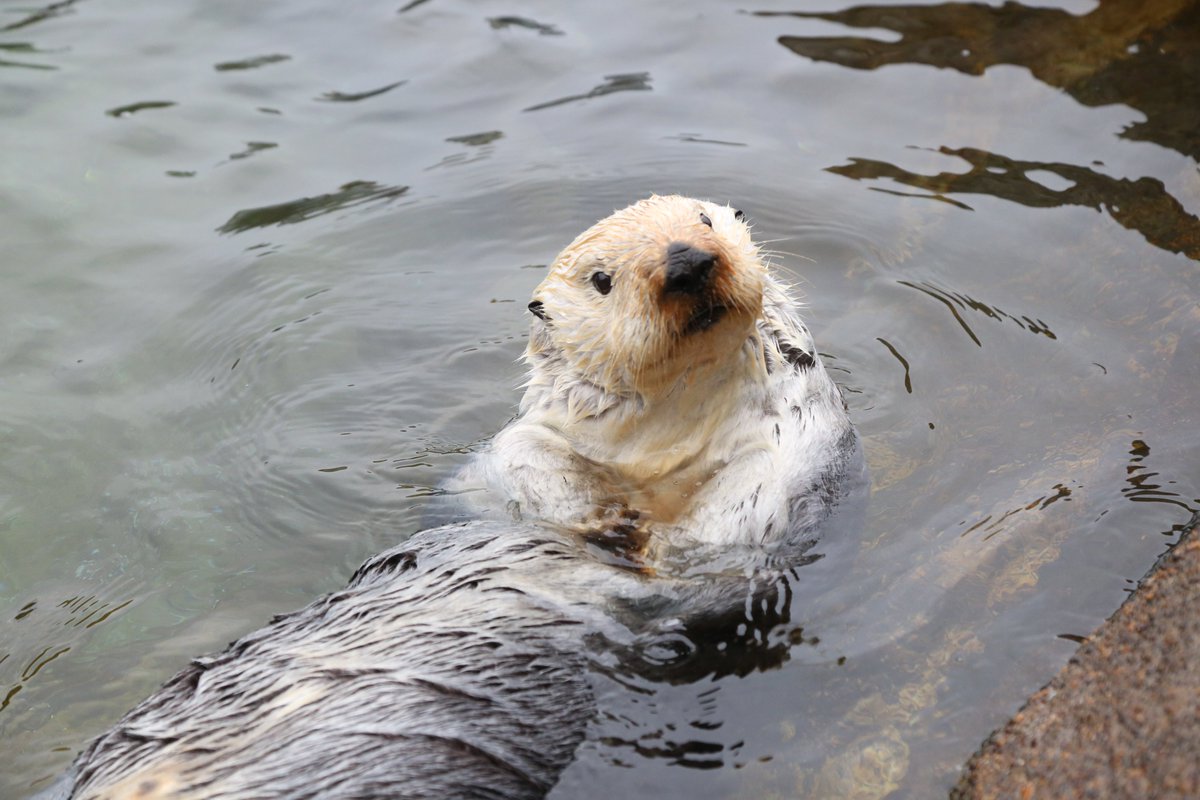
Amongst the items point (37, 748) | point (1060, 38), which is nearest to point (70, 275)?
point (37, 748)

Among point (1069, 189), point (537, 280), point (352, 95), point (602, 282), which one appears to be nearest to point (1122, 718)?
point (602, 282)

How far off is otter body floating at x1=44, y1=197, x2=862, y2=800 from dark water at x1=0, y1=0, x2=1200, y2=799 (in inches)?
10.1

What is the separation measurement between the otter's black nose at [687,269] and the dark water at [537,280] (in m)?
1.15

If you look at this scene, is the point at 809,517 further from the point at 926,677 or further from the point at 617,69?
the point at 617,69

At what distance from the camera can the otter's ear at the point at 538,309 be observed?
4.43 m

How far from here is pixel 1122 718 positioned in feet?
9.41

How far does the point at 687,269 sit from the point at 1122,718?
→ 67.1 inches

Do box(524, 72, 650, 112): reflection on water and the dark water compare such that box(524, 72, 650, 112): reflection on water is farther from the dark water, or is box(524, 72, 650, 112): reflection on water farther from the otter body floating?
the otter body floating

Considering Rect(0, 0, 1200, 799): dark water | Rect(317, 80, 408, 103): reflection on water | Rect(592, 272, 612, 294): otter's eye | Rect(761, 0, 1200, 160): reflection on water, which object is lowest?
Rect(0, 0, 1200, 799): dark water

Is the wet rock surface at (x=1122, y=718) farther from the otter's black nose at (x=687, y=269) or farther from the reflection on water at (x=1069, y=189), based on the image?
the reflection on water at (x=1069, y=189)

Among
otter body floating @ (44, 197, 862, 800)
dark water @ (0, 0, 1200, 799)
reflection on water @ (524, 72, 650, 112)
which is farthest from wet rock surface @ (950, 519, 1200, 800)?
reflection on water @ (524, 72, 650, 112)

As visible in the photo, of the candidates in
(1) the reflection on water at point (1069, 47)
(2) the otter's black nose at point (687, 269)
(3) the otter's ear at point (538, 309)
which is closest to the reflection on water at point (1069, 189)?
(1) the reflection on water at point (1069, 47)

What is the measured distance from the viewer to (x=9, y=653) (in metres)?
4.09

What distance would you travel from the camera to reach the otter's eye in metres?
4.11
